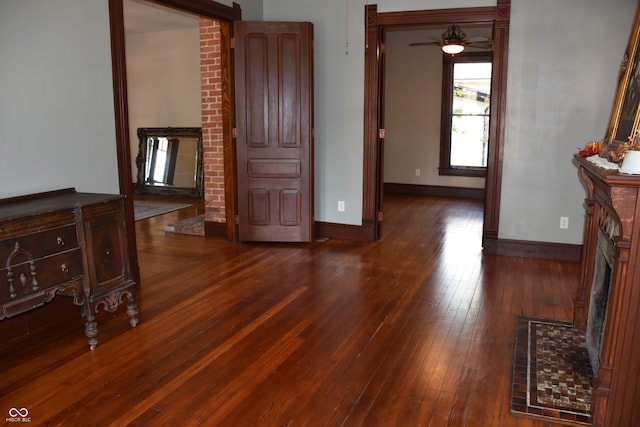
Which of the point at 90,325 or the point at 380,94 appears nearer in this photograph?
the point at 90,325

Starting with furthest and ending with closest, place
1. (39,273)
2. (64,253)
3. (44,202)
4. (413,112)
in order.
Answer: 1. (413,112)
2. (44,202)
3. (64,253)
4. (39,273)

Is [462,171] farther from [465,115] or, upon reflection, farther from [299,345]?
[299,345]

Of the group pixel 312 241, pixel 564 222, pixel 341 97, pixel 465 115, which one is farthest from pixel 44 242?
pixel 465 115

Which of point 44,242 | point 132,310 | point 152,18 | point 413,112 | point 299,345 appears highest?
point 152,18

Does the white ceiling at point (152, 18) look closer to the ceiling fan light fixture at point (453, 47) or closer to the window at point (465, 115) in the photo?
Answer: the ceiling fan light fixture at point (453, 47)

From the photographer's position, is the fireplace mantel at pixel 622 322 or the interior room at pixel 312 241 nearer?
the fireplace mantel at pixel 622 322

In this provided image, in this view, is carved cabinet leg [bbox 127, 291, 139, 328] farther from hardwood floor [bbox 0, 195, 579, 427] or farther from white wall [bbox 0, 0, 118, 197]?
white wall [bbox 0, 0, 118, 197]

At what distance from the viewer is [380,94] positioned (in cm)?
552

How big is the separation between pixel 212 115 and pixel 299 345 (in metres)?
3.44

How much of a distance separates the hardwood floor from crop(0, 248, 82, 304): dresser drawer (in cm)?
47

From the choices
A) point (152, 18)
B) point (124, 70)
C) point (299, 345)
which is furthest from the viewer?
point (152, 18)

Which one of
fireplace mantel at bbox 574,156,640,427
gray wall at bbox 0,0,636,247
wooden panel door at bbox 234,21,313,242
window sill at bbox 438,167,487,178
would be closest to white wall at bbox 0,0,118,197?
gray wall at bbox 0,0,636,247

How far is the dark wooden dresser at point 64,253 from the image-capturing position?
8.50 feet

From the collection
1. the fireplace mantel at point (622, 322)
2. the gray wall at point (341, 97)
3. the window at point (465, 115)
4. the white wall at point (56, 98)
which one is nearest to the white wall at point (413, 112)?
the window at point (465, 115)
